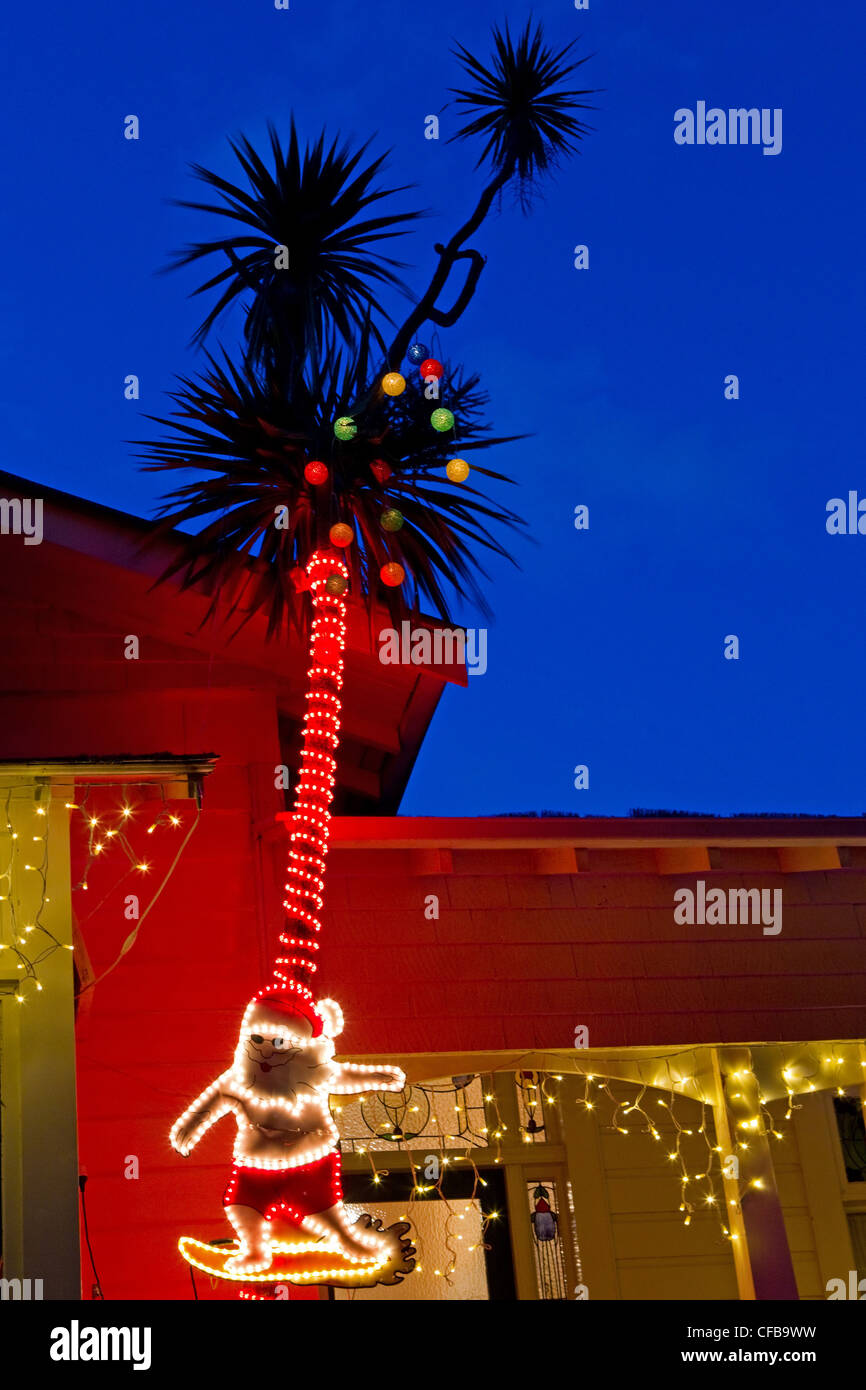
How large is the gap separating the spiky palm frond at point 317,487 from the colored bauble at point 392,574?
28 centimetres

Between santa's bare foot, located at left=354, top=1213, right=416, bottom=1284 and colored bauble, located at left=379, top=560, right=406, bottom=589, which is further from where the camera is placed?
colored bauble, located at left=379, top=560, right=406, bottom=589

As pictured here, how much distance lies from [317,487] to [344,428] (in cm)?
35

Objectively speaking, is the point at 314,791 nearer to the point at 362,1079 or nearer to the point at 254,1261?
the point at 362,1079

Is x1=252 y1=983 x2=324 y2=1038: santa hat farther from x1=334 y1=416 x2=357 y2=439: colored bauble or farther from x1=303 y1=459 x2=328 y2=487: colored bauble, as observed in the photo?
x1=334 y1=416 x2=357 y2=439: colored bauble

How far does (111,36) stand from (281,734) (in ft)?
318

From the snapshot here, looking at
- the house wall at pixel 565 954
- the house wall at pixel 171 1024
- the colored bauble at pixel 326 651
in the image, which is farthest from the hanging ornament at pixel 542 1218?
the colored bauble at pixel 326 651

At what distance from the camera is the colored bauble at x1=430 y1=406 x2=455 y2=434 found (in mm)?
7016

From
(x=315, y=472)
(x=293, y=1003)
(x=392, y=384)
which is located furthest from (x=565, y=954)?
(x=392, y=384)

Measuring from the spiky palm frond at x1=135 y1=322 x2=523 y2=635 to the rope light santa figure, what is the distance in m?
2.27

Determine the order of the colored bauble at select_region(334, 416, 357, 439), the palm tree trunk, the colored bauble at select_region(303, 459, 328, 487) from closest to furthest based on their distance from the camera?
the palm tree trunk, the colored bauble at select_region(303, 459, 328, 487), the colored bauble at select_region(334, 416, 357, 439)

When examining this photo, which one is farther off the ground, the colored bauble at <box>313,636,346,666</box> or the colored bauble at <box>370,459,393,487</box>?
the colored bauble at <box>370,459,393,487</box>

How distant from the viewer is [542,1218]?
10.8 m

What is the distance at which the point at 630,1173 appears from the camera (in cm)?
1095

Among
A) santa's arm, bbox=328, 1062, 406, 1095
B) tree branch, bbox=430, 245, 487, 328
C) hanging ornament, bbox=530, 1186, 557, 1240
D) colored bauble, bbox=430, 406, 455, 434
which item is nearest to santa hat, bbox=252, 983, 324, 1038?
santa's arm, bbox=328, 1062, 406, 1095
